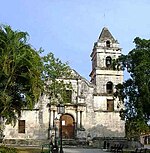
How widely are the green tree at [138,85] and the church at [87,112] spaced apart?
14896 mm

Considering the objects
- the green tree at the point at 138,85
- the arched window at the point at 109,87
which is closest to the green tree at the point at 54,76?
the green tree at the point at 138,85

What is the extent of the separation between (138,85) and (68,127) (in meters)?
20.3

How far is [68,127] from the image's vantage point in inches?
1858

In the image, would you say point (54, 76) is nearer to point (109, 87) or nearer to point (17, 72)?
point (17, 72)

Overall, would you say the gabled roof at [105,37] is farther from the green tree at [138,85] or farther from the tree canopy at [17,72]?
the tree canopy at [17,72]

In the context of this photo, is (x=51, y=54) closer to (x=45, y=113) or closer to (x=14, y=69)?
(x=14, y=69)

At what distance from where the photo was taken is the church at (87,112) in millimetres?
46125

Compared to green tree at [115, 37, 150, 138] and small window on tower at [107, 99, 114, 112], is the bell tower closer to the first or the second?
small window on tower at [107, 99, 114, 112]

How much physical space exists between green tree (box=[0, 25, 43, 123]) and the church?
20.6 metres

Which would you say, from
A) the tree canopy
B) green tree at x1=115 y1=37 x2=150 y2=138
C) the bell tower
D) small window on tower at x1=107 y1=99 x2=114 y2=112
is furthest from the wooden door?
the tree canopy

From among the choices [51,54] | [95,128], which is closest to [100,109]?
[95,128]

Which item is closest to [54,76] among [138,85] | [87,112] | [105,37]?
[138,85]

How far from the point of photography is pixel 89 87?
47844 mm

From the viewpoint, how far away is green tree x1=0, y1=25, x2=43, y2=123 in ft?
76.4
